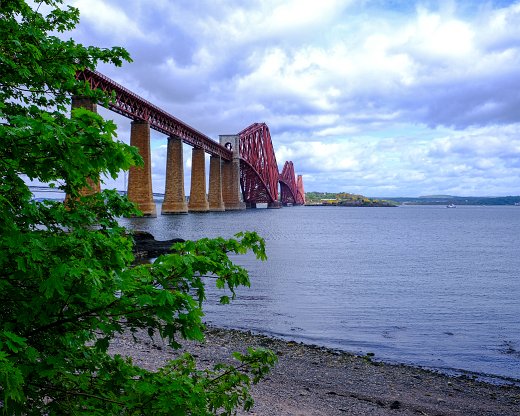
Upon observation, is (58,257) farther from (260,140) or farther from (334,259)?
(260,140)

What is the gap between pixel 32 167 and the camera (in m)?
3.20

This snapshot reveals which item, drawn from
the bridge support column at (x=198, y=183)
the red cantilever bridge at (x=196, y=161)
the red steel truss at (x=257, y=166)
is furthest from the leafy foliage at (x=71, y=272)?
the red steel truss at (x=257, y=166)

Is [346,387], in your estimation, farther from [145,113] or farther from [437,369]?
[145,113]

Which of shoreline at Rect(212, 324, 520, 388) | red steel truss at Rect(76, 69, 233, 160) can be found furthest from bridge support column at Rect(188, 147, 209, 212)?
shoreline at Rect(212, 324, 520, 388)

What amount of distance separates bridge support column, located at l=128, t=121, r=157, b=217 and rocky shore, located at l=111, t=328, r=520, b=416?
220ft

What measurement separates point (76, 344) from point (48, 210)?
41.8 inches

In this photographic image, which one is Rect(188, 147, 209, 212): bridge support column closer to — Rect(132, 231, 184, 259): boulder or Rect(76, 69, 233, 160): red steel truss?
Rect(76, 69, 233, 160): red steel truss

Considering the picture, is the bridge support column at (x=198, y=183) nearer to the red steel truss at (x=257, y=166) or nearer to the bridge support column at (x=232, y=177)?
the bridge support column at (x=232, y=177)

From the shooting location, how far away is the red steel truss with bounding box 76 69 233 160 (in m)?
62.0

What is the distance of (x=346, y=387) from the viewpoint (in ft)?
33.5

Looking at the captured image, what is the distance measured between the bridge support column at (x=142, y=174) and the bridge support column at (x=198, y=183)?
32921 mm

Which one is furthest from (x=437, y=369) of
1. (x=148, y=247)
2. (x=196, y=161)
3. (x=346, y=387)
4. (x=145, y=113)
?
(x=196, y=161)

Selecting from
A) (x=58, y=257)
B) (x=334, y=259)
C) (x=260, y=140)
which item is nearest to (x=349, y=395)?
(x=58, y=257)

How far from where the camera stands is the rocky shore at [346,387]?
884cm
